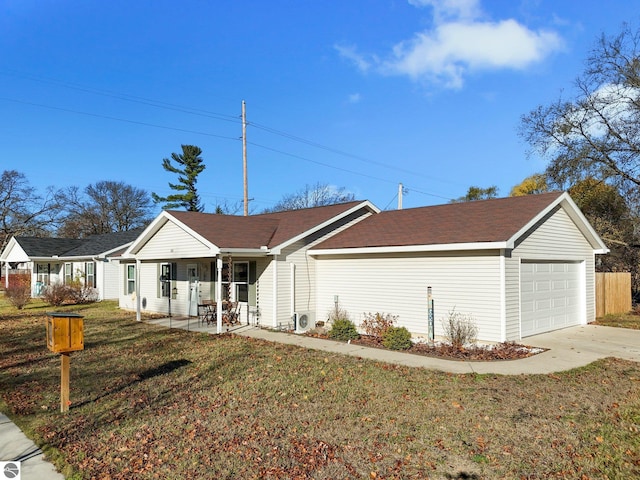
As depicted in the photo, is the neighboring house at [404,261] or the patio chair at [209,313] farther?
the patio chair at [209,313]

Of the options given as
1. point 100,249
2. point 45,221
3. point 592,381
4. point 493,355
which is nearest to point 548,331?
point 493,355

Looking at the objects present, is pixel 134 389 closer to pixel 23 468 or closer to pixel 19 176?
pixel 23 468

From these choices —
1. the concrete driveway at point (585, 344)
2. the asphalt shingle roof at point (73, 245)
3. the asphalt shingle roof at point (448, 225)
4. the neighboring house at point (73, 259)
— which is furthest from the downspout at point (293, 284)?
the asphalt shingle roof at point (73, 245)

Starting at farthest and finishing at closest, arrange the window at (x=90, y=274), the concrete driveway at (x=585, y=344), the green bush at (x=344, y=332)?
the window at (x=90, y=274)
the green bush at (x=344, y=332)
the concrete driveway at (x=585, y=344)

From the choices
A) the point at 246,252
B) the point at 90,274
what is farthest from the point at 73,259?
the point at 246,252

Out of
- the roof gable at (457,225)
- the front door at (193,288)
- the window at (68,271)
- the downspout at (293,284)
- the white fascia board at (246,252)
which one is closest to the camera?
the roof gable at (457,225)

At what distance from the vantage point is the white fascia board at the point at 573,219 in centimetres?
1098

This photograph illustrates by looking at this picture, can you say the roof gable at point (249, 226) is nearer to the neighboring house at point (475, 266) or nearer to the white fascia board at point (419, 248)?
the neighboring house at point (475, 266)

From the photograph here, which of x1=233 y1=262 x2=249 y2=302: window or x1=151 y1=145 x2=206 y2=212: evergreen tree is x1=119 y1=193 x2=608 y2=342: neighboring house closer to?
x1=233 y1=262 x2=249 y2=302: window

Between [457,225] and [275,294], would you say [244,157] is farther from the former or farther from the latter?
[457,225]

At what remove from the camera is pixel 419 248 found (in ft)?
39.6

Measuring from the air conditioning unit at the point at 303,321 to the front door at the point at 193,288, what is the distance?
17.7ft

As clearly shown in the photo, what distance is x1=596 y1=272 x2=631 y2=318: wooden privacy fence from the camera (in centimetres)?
1631

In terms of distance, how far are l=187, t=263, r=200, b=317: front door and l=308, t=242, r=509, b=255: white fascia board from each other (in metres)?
5.40
